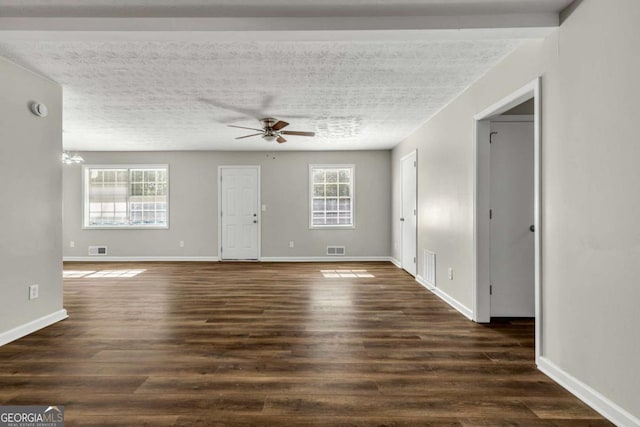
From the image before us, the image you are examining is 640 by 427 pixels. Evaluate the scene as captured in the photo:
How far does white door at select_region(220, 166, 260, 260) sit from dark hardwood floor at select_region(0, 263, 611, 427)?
3135 millimetres

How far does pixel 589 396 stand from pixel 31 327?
4.52 metres

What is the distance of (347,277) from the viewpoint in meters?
5.81

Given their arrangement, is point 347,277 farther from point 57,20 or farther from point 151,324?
point 57,20

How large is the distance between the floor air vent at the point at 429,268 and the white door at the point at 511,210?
3.87ft

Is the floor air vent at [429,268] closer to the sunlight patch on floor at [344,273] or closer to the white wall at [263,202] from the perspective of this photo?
the sunlight patch on floor at [344,273]

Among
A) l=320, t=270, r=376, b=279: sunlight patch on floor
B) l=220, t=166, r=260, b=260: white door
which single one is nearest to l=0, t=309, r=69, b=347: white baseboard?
l=320, t=270, r=376, b=279: sunlight patch on floor

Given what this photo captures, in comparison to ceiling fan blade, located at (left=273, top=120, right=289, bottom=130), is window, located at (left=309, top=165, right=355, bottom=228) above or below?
below

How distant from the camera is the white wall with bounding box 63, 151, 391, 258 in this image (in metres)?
7.58

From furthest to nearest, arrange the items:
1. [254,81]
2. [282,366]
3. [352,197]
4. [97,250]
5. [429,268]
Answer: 1. [352,197]
2. [97,250]
3. [429,268]
4. [254,81]
5. [282,366]

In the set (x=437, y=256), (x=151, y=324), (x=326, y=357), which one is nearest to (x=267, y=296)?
(x=151, y=324)

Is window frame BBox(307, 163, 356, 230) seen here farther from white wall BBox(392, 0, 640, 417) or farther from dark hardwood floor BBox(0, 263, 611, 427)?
white wall BBox(392, 0, 640, 417)

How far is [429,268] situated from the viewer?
495 centimetres

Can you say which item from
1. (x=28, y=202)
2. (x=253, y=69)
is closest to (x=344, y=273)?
(x=253, y=69)

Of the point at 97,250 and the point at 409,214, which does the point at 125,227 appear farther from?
the point at 409,214
